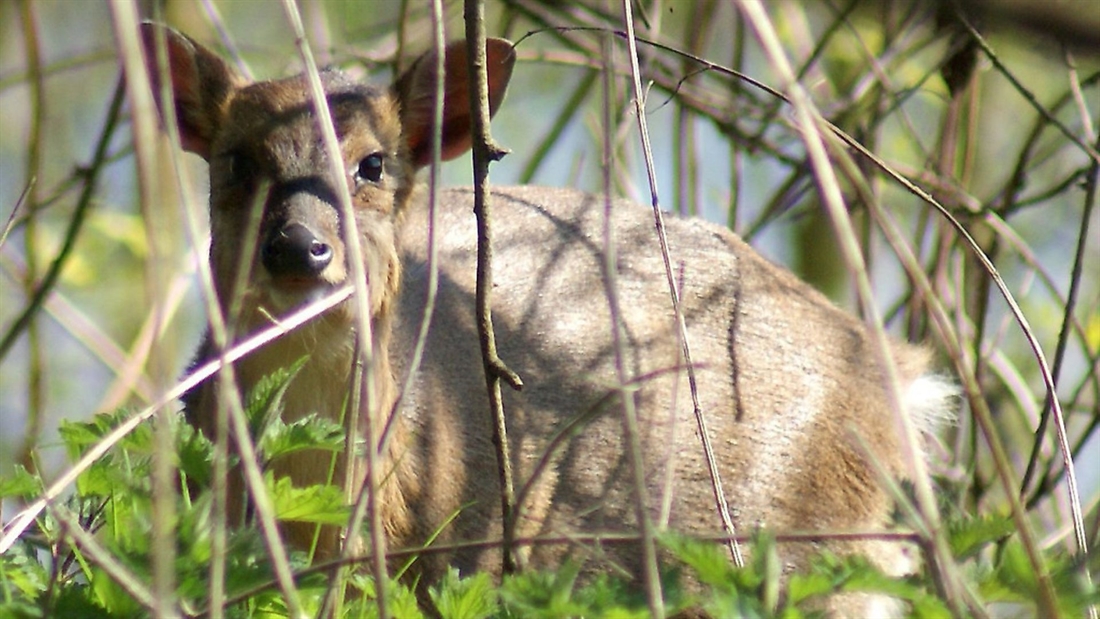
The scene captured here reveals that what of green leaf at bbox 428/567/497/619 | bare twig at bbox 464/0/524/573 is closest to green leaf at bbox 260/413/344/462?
green leaf at bbox 428/567/497/619

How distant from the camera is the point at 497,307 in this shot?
4410 millimetres

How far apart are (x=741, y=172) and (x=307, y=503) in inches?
160

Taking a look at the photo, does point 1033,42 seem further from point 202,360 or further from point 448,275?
point 448,275

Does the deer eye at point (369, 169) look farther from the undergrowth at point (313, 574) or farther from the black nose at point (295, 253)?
the undergrowth at point (313, 574)

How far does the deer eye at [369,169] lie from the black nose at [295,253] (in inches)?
19.8

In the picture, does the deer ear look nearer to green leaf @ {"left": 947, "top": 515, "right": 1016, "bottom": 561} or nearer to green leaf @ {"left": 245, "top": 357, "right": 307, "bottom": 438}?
green leaf @ {"left": 245, "top": 357, "right": 307, "bottom": 438}

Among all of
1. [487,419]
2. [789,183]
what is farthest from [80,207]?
[789,183]

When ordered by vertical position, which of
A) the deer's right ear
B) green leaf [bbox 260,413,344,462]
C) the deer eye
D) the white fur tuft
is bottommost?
the white fur tuft

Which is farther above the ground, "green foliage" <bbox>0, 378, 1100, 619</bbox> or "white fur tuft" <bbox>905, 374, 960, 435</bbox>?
"green foliage" <bbox>0, 378, 1100, 619</bbox>

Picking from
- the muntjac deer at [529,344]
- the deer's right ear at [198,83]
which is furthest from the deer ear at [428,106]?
the deer's right ear at [198,83]

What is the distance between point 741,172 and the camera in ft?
19.1

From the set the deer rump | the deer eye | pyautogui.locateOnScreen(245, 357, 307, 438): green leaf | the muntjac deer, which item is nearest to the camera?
pyautogui.locateOnScreen(245, 357, 307, 438): green leaf

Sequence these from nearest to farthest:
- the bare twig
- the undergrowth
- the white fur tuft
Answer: the undergrowth
the bare twig
the white fur tuft

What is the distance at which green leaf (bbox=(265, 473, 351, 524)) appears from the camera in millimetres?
1975
